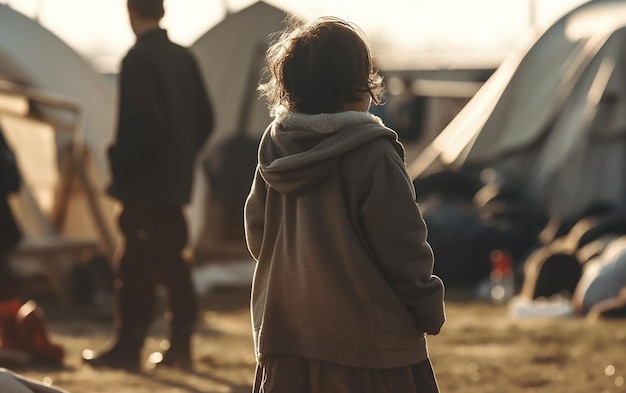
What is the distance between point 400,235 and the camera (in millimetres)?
3922

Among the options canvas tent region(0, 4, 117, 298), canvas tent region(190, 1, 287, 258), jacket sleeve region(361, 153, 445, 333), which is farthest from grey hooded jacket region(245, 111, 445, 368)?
canvas tent region(190, 1, 287, 258)

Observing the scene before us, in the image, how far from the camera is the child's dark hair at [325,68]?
4.00m

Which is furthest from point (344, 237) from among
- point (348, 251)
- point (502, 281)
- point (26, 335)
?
point (502, 281)

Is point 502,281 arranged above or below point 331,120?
below

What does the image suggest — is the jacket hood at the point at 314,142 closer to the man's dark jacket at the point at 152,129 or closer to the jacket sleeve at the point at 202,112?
the man's dark jacket at the point at 152,129

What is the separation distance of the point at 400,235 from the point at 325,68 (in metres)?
0.47

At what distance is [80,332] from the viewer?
987cm

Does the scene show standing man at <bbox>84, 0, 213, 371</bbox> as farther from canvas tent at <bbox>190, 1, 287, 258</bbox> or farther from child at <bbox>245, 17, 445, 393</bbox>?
canvas tent at <bbox>190, 1, 287, 258</bbox>

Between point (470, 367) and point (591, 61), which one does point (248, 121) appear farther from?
point (470, 367)

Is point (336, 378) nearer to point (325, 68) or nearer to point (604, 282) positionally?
point (325, 68)

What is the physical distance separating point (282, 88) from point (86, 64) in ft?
35.2

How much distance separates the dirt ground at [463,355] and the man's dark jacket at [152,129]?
868 mm

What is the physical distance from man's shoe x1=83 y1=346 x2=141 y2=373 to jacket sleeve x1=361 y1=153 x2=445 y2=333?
374 cm

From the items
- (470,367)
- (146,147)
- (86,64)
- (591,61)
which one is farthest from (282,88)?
(591,61)
